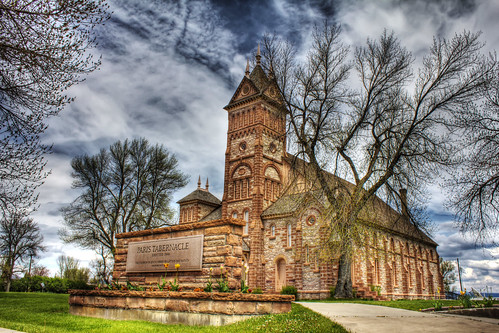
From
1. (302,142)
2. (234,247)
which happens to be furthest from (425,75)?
(234,247)

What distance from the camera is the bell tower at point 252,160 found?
3584 centimetres

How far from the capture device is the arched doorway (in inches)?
1287

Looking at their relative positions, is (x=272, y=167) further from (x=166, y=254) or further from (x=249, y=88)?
(x=166, y=254)

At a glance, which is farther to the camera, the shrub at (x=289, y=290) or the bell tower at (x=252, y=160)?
the bell tower at (x=252, y=160)

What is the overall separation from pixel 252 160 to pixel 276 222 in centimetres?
746

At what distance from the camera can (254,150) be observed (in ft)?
127

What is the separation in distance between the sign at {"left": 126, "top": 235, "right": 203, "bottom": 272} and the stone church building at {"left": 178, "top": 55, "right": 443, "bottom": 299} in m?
12.0

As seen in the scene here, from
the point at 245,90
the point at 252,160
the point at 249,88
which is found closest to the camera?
the point at 252,160

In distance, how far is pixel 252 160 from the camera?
126 feet

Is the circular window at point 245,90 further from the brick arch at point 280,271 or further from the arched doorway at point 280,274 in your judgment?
the arched doorway at point 280,274

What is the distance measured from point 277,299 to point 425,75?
56.1ft

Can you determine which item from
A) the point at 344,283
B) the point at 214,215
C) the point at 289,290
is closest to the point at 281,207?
the point at 289,290

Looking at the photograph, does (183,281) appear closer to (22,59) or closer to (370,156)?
(22,59)

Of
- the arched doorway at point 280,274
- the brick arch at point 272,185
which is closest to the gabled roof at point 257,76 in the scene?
the brick arch at point 272,185
